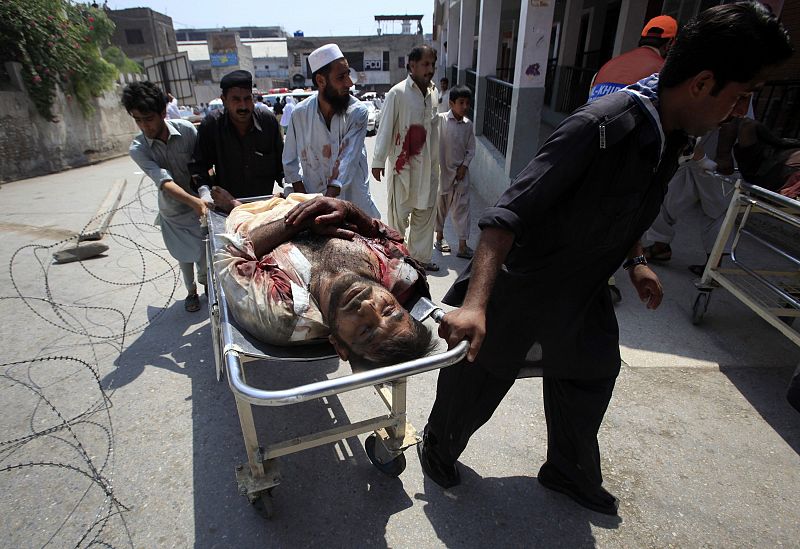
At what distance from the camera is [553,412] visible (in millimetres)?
1931

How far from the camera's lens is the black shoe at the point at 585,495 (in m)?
1.91

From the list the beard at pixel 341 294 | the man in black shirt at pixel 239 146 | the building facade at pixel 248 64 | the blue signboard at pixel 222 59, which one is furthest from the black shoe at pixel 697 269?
the blue signboard at pixel 222 59

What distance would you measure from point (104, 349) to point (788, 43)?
3.91 meters

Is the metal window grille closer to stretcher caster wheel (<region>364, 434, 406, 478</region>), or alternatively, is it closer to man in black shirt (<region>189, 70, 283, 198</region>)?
man in black shirt (<region>189, 70, 283, 198</region>)

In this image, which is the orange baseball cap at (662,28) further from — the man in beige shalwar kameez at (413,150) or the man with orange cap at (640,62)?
the man in beige shalwar kameez at (413,150)

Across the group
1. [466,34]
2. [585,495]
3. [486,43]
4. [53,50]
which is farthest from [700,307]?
[53,50]

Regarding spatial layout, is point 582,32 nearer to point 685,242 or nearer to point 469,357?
point 685,242

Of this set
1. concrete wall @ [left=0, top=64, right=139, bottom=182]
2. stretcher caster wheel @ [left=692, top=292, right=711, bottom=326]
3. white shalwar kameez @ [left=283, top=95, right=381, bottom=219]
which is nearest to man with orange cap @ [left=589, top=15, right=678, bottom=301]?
stretcher caster wheel @ [left=692, top=292, right=711, bottom=326]

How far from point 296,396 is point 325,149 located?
2.38m

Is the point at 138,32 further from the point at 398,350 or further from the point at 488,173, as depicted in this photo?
the point at 398,350

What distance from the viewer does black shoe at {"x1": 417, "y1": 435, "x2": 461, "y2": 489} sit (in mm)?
2027

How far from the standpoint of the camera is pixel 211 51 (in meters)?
35.2

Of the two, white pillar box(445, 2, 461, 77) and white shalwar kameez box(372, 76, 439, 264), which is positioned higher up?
white pillar box(445, 2, 461, 77)

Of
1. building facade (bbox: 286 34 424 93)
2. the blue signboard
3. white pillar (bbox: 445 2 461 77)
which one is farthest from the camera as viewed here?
building facade (bbox: 286 34 424 93)
